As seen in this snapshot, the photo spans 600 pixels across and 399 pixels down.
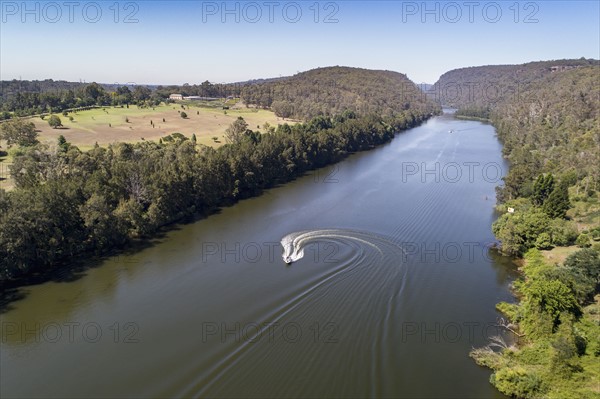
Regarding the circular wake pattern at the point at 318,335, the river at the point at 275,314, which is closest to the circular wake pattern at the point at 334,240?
the river at the point at 275,314

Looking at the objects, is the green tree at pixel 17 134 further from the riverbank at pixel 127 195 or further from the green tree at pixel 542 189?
the green tree at pixel 542 189

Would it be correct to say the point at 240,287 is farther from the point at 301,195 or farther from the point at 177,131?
the point at 177,131

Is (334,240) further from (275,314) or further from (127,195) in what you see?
(127,195)

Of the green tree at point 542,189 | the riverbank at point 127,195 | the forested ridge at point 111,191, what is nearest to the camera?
the forested ridge at point 111,191

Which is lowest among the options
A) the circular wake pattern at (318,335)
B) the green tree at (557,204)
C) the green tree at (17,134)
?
the circular wake pattern at (318,335)

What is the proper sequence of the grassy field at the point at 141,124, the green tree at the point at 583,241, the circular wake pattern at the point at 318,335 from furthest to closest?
the grassy field at the point at 141,124 < the green tree at the point at 583,241 < the circular wake pattern at the point at 318,335

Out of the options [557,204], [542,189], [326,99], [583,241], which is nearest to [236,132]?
[542,189]

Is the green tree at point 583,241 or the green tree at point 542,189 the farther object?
Result: the green tree at point 542,189
